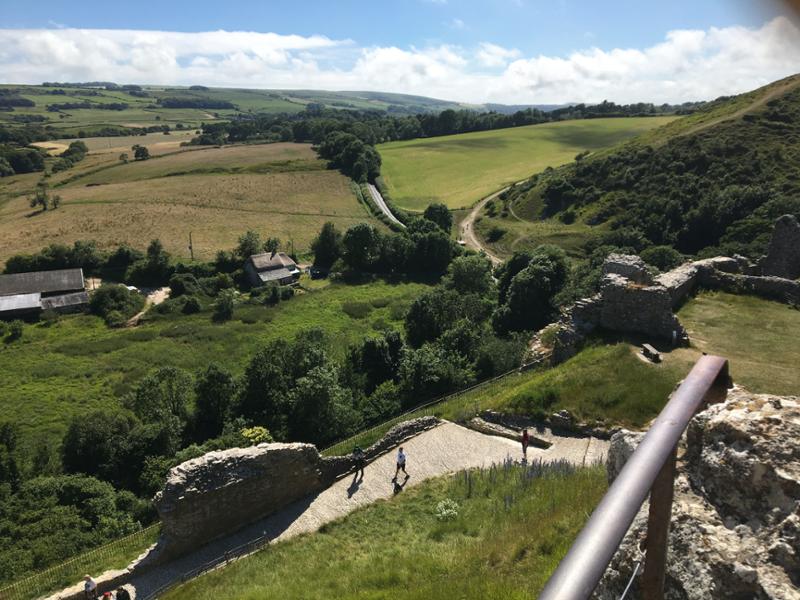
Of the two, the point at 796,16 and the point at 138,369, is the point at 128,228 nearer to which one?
the point at 138,369

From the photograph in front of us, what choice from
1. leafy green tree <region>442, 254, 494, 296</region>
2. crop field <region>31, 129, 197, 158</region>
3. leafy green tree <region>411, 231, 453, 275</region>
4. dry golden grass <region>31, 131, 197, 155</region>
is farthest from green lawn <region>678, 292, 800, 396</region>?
dry golden grass <region>31, 131, 197, 155</region>

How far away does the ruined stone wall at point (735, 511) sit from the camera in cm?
397

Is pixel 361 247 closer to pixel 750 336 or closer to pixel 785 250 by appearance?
pixel 785 250

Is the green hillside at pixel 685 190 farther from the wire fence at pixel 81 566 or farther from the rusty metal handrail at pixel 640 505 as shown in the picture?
the rusty metal handrail at pixel 640 505

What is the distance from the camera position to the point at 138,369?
3938 centimetres

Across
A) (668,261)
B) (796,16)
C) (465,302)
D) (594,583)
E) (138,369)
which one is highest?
(796,16)

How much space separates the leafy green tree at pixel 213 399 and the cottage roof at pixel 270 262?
33.3 metres

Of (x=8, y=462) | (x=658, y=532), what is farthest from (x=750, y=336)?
(x=8, y=462)

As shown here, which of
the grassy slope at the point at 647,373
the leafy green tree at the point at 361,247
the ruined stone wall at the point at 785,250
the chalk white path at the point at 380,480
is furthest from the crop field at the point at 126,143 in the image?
the ruined stone wall at the point at 785,250

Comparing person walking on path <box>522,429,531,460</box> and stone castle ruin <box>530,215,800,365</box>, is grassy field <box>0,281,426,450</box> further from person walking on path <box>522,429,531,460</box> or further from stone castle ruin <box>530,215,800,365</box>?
person walking on path <box>522,429,531,460</box>

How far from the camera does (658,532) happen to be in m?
3.09

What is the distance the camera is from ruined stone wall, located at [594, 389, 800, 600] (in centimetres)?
397

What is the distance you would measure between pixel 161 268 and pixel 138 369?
25618 mm

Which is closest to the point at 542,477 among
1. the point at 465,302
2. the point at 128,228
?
the point at 465,302
